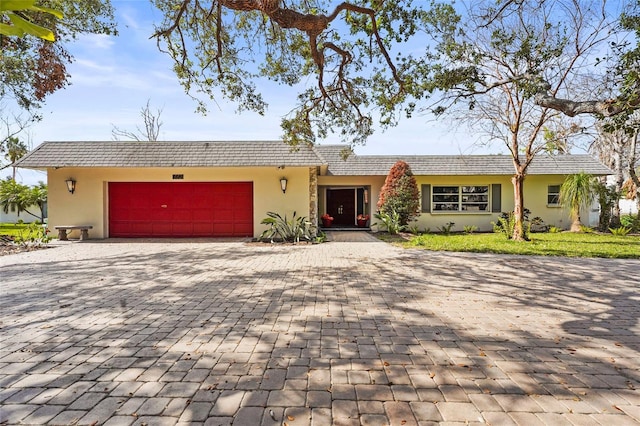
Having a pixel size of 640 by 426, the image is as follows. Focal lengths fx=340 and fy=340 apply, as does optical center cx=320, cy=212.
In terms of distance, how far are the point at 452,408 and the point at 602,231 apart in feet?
63.1

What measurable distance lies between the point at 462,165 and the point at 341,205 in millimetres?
7413

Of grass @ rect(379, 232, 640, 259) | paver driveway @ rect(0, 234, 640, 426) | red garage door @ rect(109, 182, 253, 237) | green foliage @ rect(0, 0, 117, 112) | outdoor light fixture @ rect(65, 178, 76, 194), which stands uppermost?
green foliage @ rect(0, 0, 117, 112)

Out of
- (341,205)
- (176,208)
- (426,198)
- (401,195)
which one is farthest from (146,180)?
(426,198)

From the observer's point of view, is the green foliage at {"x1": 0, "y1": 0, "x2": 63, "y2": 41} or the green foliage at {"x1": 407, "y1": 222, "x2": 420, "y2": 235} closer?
the green foliage at {"x1": 0, "y1": 0, "x2": 63, "y2": 41}

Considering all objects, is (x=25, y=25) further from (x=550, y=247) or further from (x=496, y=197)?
(x=496, y=197)

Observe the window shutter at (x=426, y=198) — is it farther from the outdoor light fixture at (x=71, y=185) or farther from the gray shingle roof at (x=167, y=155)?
the outdoor light fixture at (x=71, y=185)

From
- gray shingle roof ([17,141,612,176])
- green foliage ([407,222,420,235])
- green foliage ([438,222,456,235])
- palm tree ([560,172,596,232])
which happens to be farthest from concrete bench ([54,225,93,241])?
palm tree ([560,172,596,232])

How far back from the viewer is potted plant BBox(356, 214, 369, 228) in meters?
18.8

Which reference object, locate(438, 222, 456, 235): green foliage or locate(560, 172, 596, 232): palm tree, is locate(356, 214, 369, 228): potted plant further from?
locate(560, 172, 596, 232): palm tree

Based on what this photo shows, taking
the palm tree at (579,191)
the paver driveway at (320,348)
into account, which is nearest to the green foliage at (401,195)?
the palm tree at (579,191)

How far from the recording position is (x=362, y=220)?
19.0 m

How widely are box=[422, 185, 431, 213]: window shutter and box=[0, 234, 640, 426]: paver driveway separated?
10488 millimetres

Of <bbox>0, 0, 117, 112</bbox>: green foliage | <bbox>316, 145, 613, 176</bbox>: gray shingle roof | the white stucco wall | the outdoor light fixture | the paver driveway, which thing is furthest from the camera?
<bbox>316, 145, 613, 176</bbox>: gray shingle roof

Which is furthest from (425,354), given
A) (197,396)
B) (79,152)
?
(79,152)
